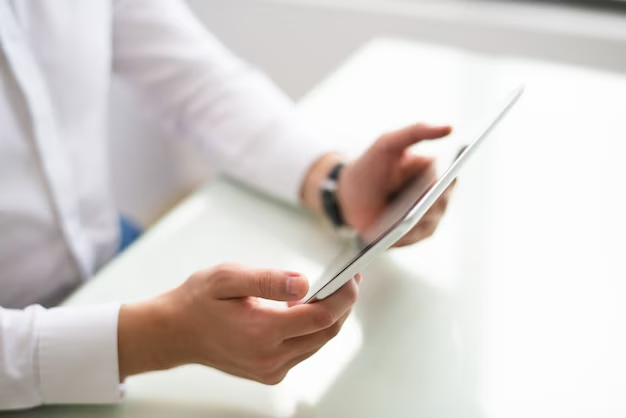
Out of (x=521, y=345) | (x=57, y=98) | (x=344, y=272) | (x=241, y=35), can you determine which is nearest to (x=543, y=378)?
(x=521, y=345)

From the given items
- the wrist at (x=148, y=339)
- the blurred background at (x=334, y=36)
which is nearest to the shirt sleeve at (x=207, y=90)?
the wrist at (x=148, y=339)

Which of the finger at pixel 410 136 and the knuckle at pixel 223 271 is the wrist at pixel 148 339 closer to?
the knuckle at pixel 223 271

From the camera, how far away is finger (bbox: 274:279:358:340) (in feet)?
1.39

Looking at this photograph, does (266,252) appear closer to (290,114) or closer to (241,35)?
(290,114)

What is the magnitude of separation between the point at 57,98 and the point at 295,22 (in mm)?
1021

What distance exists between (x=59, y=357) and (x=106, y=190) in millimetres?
346

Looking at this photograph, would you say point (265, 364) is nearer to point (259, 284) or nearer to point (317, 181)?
point (259, 284)

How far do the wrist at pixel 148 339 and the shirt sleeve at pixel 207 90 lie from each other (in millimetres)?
280

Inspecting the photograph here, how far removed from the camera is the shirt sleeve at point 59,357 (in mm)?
479

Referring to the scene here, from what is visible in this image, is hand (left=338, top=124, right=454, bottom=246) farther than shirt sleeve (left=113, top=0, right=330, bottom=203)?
No

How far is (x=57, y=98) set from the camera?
0.69 meters

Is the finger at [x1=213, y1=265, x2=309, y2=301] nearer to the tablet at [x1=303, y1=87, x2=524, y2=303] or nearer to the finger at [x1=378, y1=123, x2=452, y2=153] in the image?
the tablet at [x1=303, y1=87, x2=524, y2=303]

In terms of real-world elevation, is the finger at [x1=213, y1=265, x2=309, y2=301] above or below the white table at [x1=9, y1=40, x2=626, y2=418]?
above

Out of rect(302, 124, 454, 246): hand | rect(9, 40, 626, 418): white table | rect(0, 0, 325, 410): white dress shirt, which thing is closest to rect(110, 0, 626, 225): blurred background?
rect(9, 40, 626, 418): white table
